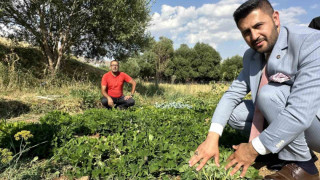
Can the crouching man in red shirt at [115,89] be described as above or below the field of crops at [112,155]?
above

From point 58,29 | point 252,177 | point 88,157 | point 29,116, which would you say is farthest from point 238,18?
point 58,29

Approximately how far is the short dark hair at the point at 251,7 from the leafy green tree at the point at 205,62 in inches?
1473

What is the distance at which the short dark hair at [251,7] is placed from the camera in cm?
158

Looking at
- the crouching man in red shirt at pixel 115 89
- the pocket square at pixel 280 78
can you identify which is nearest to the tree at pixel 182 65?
the crouching man in red shirt at pixel 115 89

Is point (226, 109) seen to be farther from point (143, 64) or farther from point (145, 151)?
point (143, 64)

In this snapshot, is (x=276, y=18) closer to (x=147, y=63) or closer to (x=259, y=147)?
(x=259, y=147)

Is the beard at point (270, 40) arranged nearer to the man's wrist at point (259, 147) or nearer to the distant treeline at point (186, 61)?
the man's wrist at point (259, 147)

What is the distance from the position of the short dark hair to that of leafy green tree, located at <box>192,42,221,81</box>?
1473 inches

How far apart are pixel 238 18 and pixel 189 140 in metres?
1.85

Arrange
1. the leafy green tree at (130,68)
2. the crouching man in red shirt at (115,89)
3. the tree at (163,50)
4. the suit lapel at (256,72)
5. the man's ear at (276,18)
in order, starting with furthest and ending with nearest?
the tree at (163,50)
the leafy green tree at (130,68)
the crouching man in red shirt at (115,89)
the suit lapel at (256,72)
the man's ear at (276,18)

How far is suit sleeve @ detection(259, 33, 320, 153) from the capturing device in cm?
141

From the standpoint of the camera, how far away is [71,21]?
32.4ft

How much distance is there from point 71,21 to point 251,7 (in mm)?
9804

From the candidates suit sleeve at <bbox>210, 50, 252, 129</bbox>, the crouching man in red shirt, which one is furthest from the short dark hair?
the crouching man in red shirt
